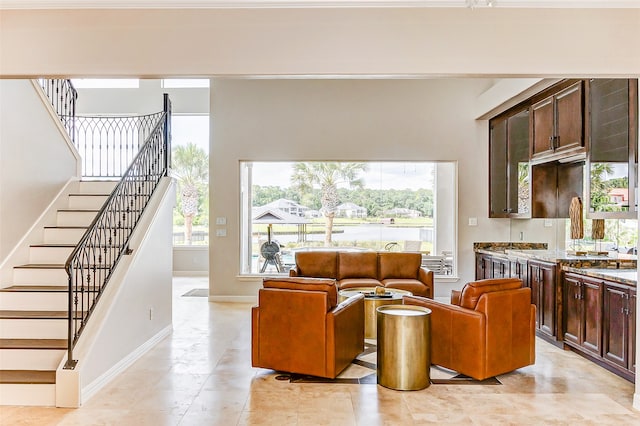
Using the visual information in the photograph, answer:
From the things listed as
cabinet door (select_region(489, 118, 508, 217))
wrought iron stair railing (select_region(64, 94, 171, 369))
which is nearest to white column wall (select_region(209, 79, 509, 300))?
cabinet door (select_region(489, 118, 508, 217))

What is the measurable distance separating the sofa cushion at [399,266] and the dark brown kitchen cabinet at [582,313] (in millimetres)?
2315

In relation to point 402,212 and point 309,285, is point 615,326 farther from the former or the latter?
point 402,212

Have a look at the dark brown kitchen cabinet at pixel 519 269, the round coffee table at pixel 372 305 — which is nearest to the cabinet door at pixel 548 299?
the dark brown kitchen cabinet at pixel 519 269

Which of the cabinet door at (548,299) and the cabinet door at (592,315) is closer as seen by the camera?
the cabinet door at (592,315)

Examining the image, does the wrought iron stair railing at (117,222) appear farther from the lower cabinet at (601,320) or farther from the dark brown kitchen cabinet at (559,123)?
the dark brown kitchen cabinet at (559,123)

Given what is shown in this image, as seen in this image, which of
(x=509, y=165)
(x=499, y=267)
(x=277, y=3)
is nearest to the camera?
(x=277, y=3)

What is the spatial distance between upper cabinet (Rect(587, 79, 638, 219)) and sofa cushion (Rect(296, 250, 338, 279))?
11.3 ft

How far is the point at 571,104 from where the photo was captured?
16.7 ft

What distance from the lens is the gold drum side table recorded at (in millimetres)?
3725

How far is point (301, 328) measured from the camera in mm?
3889

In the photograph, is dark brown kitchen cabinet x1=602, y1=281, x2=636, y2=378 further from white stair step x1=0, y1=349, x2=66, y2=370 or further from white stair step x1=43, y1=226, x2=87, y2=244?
white stair step x1=43, y1=226, x2=87, y2=244

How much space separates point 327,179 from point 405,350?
14.9ft

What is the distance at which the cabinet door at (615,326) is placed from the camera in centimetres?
388

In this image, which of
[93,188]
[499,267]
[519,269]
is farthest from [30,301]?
[499,267]
